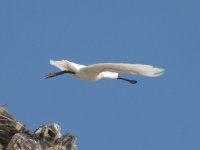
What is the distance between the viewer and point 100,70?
21.2 metres

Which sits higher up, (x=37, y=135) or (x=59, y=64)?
(x=59, y=64)

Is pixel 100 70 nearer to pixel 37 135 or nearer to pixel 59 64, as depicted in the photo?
pixel 59 64

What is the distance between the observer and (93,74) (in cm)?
2130

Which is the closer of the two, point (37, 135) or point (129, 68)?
point (129, 68)

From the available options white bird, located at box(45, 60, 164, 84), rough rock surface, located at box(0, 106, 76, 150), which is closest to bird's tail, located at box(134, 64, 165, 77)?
white bird, located at box(45, 60, 164, 84)

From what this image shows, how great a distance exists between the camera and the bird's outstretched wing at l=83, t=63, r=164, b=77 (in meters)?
20.3

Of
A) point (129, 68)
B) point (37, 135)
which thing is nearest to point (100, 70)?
point (129, 68)

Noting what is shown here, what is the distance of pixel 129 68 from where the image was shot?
20.7m

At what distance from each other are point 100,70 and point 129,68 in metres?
0.75

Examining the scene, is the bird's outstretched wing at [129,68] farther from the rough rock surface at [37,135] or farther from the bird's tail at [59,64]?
the rough rock surface at [37,135]

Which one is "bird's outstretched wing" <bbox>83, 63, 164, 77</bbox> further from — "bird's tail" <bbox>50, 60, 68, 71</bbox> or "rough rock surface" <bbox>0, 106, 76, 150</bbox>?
"rough rock surface" <bbox>0, 106, 76, 150</bbox>

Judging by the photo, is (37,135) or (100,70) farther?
(37,135)

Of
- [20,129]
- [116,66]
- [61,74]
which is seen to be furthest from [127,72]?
[20,129]

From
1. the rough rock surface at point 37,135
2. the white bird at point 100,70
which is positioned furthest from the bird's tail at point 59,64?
the rough rock surface at point 37,135
